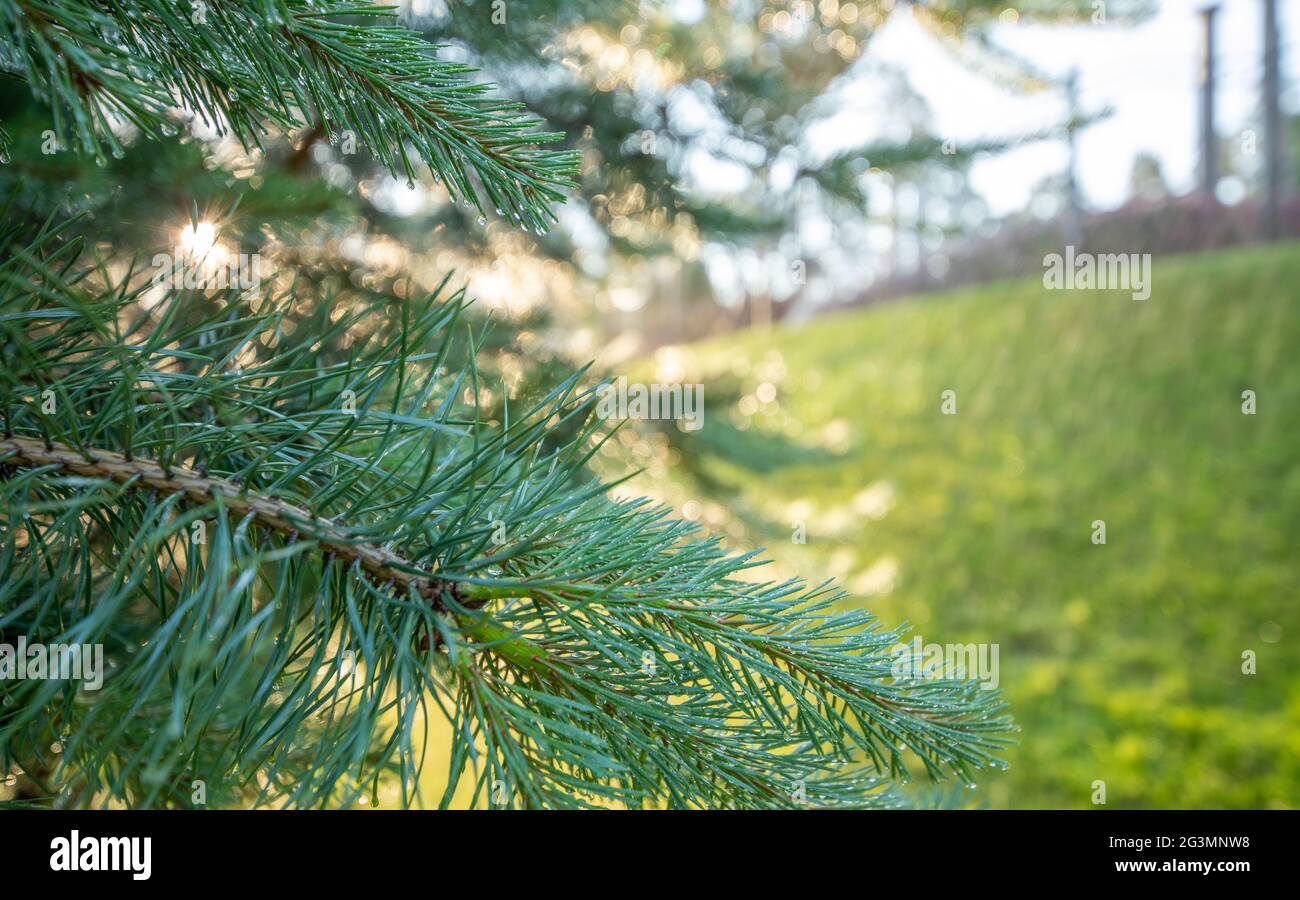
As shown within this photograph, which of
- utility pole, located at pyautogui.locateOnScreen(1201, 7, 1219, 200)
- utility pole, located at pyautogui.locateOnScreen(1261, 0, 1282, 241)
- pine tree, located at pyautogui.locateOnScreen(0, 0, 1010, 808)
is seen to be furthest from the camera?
utility pole, located at pyautogui.locateOnScreen(1201, 7, 1219, 200)

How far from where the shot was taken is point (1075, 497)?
3729mm

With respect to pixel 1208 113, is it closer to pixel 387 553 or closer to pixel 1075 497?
pixel 1075 497

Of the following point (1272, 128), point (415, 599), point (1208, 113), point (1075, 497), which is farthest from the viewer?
point (1208, 113)

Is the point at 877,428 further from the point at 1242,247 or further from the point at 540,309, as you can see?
the point at 540,309

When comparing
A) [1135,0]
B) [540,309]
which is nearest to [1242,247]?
[1135,0]

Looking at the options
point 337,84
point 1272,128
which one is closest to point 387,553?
point 337,84

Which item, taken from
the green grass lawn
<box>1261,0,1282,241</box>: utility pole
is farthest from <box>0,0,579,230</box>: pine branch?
<box>1261,0,1282,241</box>: utility pole

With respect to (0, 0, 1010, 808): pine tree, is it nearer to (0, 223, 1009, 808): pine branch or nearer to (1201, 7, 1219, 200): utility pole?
(0, 223, 1009, 808): pine branch

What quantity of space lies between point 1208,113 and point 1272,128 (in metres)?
0.37

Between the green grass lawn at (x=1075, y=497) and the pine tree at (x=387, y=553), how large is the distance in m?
0.89

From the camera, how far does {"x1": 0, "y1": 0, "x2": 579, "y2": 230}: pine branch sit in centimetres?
25

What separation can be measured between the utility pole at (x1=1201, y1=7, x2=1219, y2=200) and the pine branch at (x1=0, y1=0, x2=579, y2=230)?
6.10 meters

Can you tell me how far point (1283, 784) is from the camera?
2232 millimetres

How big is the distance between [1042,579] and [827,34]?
2539 mm
